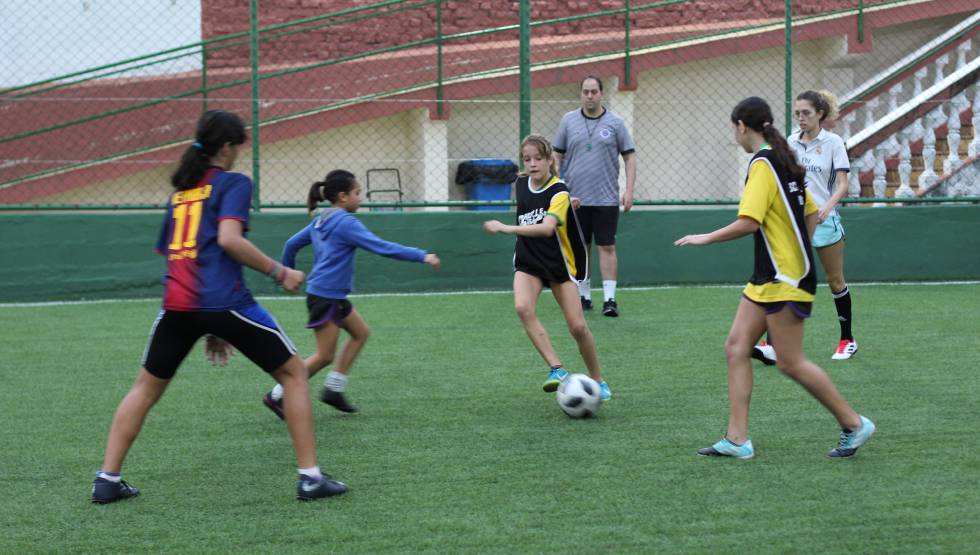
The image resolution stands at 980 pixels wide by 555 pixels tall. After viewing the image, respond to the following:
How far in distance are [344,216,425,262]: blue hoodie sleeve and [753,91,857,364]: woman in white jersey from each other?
2.75 meters

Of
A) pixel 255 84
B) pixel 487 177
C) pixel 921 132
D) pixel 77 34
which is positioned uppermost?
pixel 77 34

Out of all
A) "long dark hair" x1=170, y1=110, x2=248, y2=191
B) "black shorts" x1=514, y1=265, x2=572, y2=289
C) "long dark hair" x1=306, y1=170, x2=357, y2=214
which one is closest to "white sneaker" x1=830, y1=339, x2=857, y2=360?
"black shorts" x1=514, y1=265, x2=572, y2=289

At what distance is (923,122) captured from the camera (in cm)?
1407

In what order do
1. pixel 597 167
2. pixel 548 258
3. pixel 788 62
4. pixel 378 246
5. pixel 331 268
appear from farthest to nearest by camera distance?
1. pixel 788 62
2. pixel 597 167
3. pixel 548 258
4. pixel 331 268
5. pixel 378 246

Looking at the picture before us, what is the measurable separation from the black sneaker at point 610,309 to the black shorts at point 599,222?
0.52 meters

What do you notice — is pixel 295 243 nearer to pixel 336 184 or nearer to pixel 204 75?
pixel 336 184

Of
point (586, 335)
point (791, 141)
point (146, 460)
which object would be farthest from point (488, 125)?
point (146, 460)

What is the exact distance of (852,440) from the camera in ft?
17.6

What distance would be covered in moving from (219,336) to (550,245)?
236cm

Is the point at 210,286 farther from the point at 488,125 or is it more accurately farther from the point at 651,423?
the point at 488,125

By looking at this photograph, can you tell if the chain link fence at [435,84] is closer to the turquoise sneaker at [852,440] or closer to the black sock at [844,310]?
the black sock at [844,310]

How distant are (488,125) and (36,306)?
556 centimetres

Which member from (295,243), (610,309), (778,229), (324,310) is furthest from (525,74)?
(778,229)

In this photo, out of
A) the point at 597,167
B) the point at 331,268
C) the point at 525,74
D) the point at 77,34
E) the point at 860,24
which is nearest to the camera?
the point at 331,268
